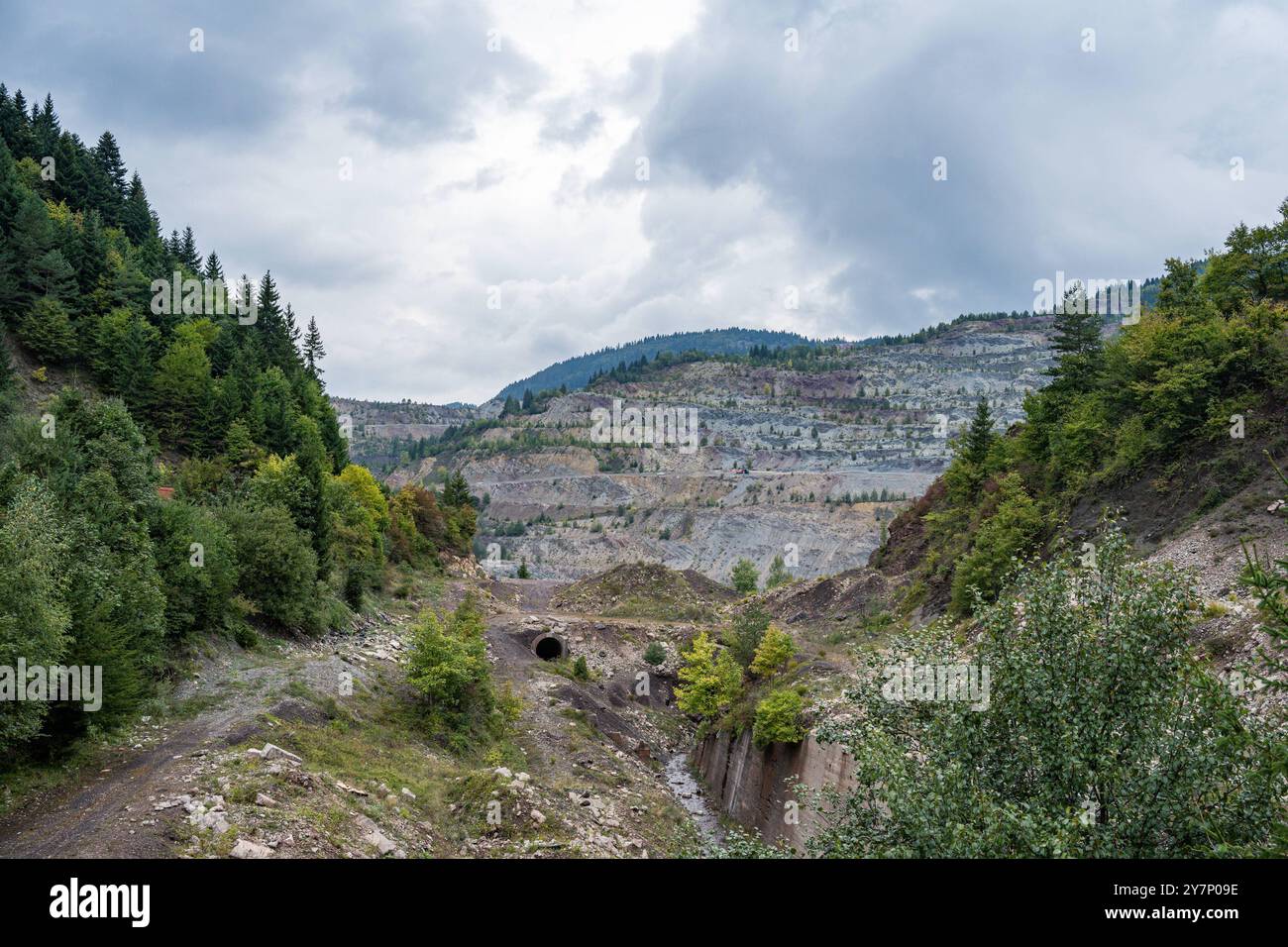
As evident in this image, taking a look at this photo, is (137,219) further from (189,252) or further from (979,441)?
(979,441)

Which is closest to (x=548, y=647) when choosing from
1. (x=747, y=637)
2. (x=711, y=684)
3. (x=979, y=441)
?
Answer: (x=747, y=637)

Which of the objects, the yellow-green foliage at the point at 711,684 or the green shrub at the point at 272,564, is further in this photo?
the yellow-green foliage at the point at 711,684

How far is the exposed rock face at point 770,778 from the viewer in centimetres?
2706

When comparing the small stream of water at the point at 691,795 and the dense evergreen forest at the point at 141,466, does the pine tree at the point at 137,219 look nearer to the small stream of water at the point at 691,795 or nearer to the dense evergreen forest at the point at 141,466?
the dense evergreen forest at the point at 141,466

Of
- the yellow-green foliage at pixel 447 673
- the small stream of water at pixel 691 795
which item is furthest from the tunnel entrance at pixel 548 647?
the yellow-green foliage at pixel 447 673

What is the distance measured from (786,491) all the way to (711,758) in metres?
157

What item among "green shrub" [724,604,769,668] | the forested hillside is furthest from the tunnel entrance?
the forested hillside

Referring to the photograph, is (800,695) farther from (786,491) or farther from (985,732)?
(786,491)

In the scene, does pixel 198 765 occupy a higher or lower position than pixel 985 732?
lower

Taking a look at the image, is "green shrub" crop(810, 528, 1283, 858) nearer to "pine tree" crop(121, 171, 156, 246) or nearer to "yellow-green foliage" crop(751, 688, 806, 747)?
"yellow-green foliage" crop(751, 688, 806, 747)

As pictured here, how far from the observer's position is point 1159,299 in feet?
143

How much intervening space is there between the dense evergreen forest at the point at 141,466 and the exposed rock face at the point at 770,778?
834 inches
